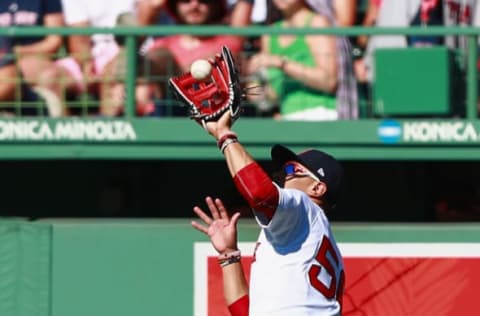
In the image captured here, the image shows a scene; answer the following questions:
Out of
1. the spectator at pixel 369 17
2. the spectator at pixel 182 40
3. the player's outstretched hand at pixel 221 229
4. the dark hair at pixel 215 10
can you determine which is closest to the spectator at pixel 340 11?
the spectator at pixel 369 17

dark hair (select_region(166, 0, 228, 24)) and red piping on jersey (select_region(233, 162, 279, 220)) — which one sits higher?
dark hair (select_region(166, 0, 228, 24))

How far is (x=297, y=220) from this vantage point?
4.84 meters

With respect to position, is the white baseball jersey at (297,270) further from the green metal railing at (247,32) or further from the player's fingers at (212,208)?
the green metal railing at (247,32)

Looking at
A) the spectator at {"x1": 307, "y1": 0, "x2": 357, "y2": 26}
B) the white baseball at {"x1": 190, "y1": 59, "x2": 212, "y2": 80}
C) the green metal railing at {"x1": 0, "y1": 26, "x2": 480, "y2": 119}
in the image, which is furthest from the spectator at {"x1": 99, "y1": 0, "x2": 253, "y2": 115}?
the white baseball at {"x1": 190, "y1": 59, "x2": 212, "y2": 80}

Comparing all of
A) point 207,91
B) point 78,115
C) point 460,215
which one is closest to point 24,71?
point 78,115

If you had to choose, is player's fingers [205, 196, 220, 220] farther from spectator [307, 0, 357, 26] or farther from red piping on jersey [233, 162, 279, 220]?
spectator [307, 0, 357, 26]

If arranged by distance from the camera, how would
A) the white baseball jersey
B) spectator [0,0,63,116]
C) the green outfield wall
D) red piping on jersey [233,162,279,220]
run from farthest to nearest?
spectator [0,0,63,116] < the green outfield wall < the white baseball jersey < red piping on jersey [233,162,279,220]

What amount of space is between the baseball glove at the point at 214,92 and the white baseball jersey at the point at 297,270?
1.33 ft

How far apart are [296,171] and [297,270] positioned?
43 cm

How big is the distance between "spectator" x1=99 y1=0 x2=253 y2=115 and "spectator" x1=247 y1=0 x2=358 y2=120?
0.29 m

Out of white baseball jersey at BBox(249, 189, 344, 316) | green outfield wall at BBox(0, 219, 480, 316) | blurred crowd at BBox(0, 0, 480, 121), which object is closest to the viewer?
white baseball jersey at BBox(249, 189, 344, 316)

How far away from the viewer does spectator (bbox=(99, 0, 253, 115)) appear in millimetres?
9375

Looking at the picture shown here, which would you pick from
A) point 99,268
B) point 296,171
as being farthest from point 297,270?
point 99,268

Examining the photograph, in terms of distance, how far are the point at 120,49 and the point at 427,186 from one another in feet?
9.54
